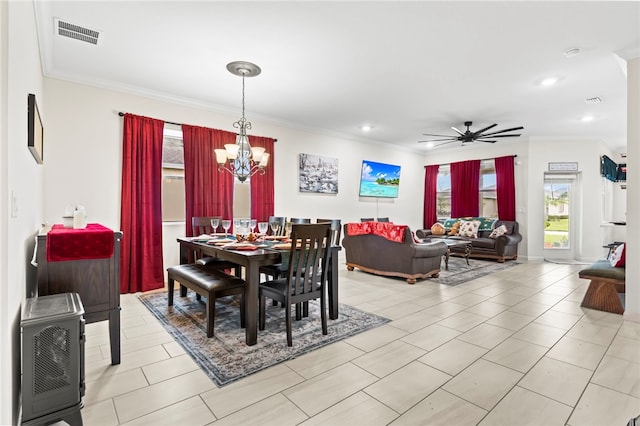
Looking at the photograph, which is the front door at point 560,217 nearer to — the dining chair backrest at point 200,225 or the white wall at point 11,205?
the dining chair backrest at point 200,225

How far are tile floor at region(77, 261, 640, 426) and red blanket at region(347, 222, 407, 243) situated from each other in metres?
1.62

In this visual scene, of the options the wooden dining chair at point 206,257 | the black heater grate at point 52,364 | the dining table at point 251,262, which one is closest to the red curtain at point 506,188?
the dining table at point 251,262

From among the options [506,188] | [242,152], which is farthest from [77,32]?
[506,188]

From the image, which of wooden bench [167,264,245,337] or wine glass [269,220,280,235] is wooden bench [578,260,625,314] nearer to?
wine glass [269,220,280,235]

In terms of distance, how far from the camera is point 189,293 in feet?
13.5

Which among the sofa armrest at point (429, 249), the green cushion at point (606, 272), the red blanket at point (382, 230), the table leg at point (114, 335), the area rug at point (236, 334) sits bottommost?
the area rug at point (236, 334)

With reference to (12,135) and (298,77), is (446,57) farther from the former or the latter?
(12,135)

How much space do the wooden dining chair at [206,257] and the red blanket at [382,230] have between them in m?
2.16

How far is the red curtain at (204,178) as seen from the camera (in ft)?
15.1

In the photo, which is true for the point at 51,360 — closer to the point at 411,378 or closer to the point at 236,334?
the point at 236,334

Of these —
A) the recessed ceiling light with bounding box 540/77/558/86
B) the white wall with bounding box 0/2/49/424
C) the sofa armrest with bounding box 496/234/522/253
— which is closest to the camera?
the white wall with bounding box 0/2/49/424

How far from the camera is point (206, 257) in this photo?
4242 mm

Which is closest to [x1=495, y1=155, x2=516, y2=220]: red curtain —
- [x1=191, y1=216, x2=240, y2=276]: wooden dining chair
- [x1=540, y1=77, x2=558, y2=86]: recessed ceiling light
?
[x1=540, y1=77, x2=558, y2=86]: recessed ceiling light

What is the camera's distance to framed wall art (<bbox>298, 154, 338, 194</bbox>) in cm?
610
